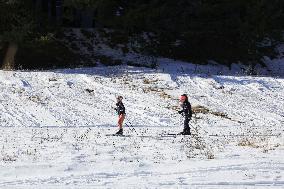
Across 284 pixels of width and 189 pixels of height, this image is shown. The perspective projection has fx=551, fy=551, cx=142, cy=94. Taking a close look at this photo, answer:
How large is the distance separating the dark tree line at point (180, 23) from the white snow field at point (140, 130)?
8.45 feet

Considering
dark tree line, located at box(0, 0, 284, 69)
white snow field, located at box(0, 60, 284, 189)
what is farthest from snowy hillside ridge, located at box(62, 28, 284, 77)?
white snow field, located at box(0, 60, 284, 189)

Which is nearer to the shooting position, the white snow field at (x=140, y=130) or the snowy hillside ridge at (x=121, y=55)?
the white snow field at (x=140, y=130)

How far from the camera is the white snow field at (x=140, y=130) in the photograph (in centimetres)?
1017

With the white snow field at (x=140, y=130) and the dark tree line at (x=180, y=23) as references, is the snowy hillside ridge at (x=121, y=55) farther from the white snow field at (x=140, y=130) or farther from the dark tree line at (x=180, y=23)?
the white snow field at (x=140, y=130)

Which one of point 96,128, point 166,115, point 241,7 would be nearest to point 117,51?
point 241,7

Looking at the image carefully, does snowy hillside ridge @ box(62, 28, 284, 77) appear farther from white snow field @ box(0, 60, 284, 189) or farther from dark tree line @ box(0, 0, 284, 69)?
white snow field @ box(0, 60, 284, 189)

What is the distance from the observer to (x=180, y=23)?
1291 inches

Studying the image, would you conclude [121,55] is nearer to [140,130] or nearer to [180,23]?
[180,23]

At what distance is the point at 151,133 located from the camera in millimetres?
17641

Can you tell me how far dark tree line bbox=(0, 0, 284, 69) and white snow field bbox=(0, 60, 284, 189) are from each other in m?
2.58

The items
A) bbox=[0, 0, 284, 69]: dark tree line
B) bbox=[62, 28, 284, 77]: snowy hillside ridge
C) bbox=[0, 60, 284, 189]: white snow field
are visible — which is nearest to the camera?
bbox=[0, 60, 284, 189]: white snow field

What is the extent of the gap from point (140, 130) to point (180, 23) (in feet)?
51.0

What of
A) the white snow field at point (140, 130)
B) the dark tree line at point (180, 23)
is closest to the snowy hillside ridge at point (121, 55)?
the dark tree line at point (180, 23)

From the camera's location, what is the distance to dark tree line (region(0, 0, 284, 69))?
94.6 feet
